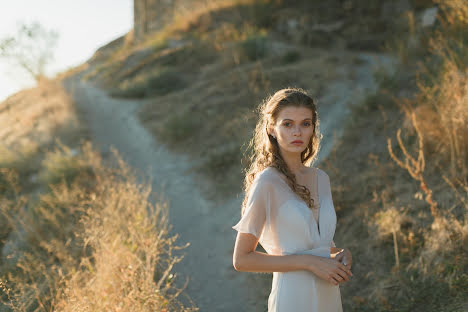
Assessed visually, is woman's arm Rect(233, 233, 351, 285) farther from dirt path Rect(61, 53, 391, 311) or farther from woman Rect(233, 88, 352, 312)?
dirt path Rect(61, 53, 391, 311)

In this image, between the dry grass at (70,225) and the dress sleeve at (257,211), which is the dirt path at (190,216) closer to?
the dry grass at (70,225)

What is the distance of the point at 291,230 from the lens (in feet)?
5.90

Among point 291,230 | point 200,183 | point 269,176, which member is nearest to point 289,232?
point 291,230

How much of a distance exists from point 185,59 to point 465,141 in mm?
11731

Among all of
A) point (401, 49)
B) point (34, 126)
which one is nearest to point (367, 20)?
point (401, 49)

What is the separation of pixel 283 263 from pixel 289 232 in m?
0.14

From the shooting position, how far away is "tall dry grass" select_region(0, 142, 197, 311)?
3.18 metres

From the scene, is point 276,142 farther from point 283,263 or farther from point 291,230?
point 283,263

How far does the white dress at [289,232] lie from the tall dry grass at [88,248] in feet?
4.76

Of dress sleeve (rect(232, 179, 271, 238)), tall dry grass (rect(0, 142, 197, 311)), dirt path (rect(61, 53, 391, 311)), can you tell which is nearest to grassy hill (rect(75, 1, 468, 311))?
dirt path (rect(61, 53, 391, 311))

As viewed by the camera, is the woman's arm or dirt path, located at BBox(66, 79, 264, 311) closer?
the woman's arm

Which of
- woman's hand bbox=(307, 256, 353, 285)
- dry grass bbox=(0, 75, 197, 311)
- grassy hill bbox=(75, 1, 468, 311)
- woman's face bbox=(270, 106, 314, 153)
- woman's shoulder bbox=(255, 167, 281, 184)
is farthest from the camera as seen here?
Answer: grassy hill bbox=(75, 1, 468, 311)

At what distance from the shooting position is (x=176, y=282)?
4.67 meters

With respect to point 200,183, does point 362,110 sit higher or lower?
higher
